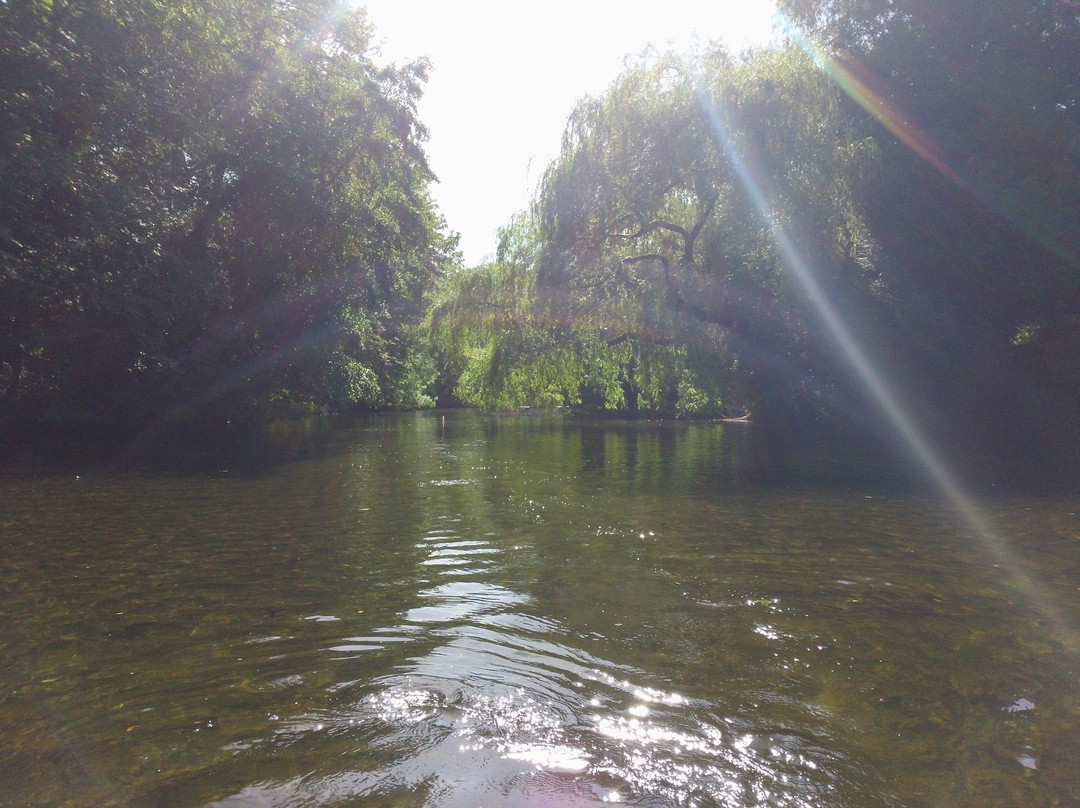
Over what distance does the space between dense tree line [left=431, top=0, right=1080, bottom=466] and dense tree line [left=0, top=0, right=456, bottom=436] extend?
6.58m

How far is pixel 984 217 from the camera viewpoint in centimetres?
1642

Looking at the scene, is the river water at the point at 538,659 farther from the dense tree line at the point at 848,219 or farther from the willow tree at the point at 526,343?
the willow tree at the point at 526,343

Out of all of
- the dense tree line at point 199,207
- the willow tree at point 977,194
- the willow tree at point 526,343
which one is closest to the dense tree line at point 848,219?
the willow tree at point 977,194

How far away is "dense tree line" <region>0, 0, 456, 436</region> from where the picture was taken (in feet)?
48.8

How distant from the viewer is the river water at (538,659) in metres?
3.23

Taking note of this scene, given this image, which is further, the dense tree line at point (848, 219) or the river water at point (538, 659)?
the dense tree line at point (848, 219)

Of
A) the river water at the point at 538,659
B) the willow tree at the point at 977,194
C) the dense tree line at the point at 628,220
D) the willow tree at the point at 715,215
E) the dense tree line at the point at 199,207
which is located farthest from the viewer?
the willow tree at the point at 715,215

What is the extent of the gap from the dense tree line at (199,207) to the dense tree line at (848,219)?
259 inches

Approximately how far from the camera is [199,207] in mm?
21484

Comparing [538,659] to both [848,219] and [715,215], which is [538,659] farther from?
[715,215]

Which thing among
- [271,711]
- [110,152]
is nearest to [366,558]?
[271,711]

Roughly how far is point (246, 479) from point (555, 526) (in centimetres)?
682

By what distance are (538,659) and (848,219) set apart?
52.6ft

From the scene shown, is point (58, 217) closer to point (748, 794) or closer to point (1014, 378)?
point (748, 794)
